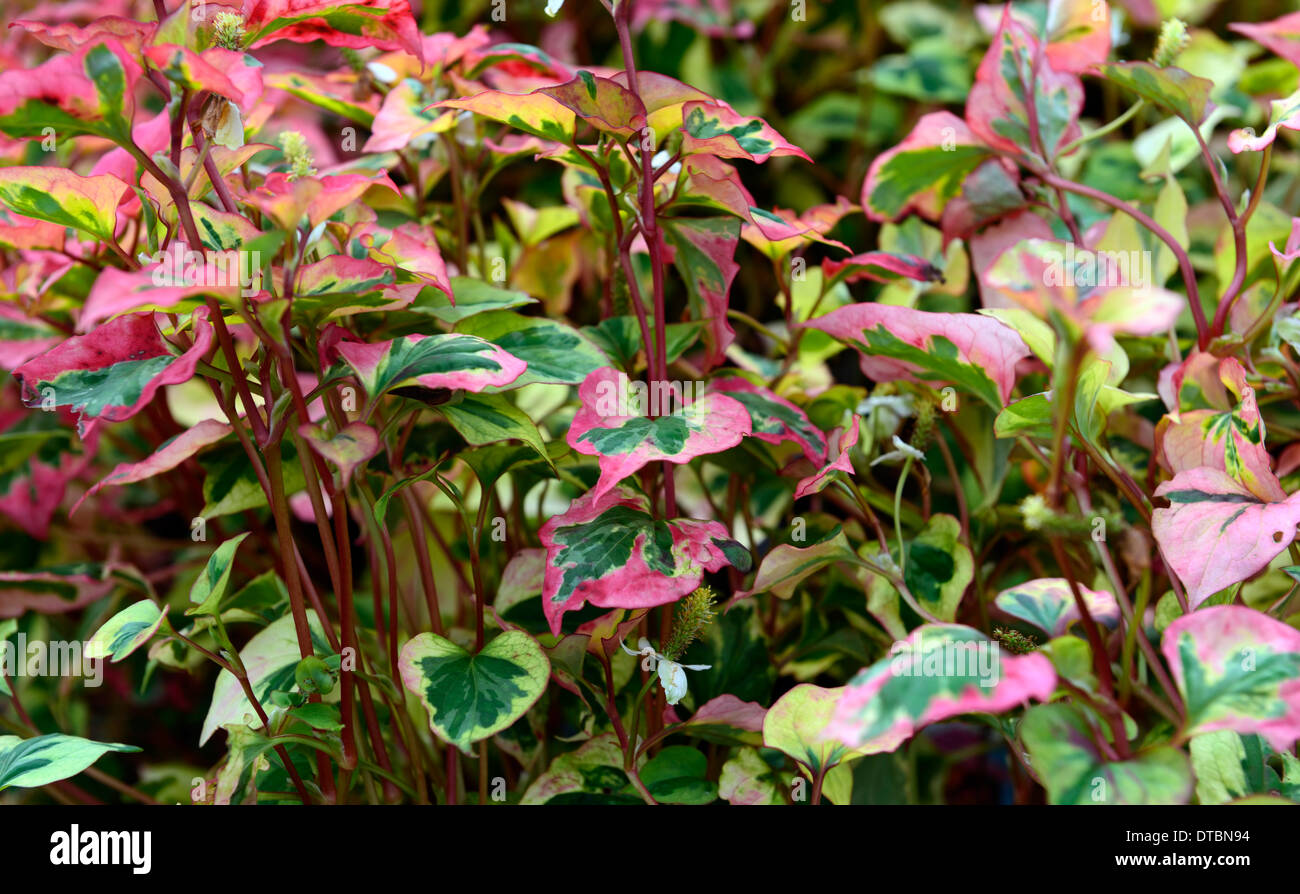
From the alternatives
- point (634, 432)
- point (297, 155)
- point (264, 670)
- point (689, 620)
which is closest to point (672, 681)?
point (689, 620)

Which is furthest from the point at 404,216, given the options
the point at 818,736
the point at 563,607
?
the point at 818,736

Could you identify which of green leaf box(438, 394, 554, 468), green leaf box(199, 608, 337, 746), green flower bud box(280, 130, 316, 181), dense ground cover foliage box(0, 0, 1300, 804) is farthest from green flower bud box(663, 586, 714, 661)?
green flower bud box(280, 130, 316, 181)

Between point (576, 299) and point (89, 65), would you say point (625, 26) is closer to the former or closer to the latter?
point (89, 65)

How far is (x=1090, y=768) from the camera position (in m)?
0.38

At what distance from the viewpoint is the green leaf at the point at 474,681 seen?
1.56 ft

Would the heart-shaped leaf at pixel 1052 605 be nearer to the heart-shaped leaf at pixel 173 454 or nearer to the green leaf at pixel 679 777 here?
the green leaf at pixel 679 777

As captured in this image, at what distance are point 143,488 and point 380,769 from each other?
0.60 m

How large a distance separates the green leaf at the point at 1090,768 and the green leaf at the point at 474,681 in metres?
0.24

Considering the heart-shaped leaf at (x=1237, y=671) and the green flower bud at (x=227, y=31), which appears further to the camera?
the green flower bud at (x=227, y=31)

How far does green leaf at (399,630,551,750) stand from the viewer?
0.48 metres

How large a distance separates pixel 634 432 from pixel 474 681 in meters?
0.16

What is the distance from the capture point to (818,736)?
0.48 m

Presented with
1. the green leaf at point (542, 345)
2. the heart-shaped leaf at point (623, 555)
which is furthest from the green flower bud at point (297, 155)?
the heart-shaped leaf at point (623, 555)

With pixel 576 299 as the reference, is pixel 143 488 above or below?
below
